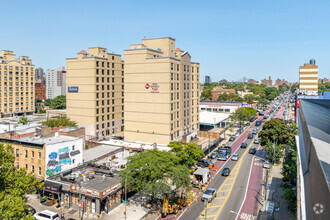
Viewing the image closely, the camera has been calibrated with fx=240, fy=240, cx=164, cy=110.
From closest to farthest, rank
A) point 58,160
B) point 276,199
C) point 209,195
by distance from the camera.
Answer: point 209,195, point 276,199, point 58,160

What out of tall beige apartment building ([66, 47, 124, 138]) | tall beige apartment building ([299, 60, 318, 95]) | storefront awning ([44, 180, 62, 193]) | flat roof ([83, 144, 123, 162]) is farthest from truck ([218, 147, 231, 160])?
tall beige apartment building ([299, 60, 318, 95])

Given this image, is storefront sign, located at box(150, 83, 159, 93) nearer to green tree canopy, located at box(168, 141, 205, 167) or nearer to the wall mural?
green tree canopy, located at box(168, 141, 205, 167)

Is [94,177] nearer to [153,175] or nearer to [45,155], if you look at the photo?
[45,155]

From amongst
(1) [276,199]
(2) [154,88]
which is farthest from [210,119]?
(1) [276,199]

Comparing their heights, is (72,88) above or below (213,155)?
above

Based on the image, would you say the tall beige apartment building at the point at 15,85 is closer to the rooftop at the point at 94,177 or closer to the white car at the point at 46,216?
the rooftop at the point at 94,177

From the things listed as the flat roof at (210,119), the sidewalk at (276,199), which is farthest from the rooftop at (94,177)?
the flat roof at (210,119)
